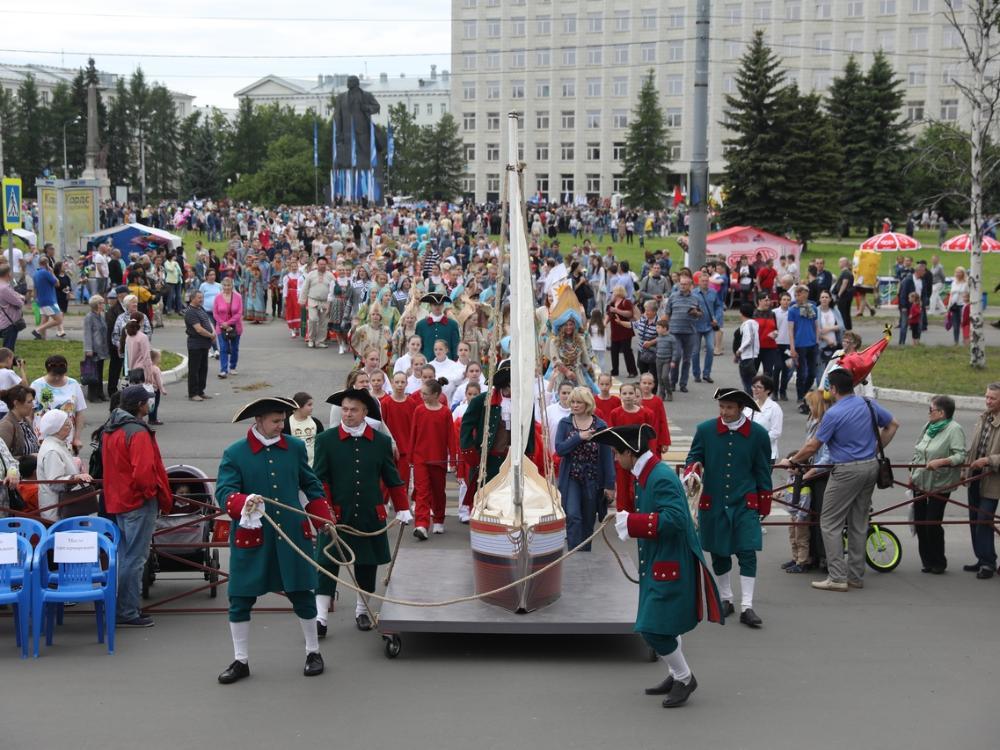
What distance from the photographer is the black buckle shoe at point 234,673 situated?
7.95 m


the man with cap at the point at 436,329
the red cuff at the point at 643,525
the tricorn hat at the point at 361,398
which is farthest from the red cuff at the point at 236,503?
the man with cap at the point at 436,329

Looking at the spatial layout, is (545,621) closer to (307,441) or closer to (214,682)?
(214,682)

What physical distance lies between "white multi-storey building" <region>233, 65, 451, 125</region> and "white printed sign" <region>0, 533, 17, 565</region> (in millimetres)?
149466

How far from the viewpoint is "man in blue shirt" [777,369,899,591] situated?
1011cm

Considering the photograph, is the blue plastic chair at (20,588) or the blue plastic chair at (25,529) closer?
the blue plastic chair at (20,588)

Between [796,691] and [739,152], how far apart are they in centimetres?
4898

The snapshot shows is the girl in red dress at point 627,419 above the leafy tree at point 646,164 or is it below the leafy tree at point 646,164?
below

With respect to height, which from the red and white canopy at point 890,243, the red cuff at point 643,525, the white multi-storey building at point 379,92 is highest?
the white multi-storey building at point 379,92

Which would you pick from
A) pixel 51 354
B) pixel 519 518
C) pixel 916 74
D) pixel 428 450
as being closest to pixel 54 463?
pixel 428 450

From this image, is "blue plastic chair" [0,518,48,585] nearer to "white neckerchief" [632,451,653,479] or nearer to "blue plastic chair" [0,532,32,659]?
"blue plastic chair" [0,532,32,659]

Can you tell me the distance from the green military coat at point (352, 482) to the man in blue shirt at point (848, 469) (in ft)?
12.0

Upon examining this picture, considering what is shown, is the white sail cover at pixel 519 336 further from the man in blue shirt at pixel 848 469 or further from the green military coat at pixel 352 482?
the man in blue shirt at pixel 848 469

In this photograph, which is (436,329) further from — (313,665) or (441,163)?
(441,163)

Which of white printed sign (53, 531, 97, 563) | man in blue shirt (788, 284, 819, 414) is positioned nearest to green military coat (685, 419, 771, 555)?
white printed sign (53, 531, 97, 563)
